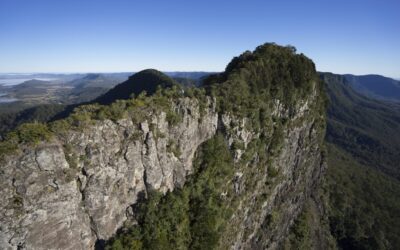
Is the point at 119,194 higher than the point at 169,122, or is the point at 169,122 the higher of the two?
the point at 169,122

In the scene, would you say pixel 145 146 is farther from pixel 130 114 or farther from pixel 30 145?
pixel 30 145

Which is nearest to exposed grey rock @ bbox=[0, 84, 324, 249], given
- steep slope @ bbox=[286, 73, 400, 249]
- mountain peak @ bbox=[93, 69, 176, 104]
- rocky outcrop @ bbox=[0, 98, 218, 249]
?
rocky outcrop @ bbox=[0, 98, 218, 249]

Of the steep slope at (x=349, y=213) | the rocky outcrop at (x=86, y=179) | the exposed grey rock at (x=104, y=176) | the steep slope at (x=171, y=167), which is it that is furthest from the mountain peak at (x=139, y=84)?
the rocky outcrop at (x=86, y=179)

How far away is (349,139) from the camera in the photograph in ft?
624

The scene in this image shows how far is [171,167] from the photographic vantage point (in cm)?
4031

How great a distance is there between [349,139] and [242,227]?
508 feet

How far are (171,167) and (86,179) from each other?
37.1 feet

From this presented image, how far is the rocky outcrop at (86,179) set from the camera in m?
26.9

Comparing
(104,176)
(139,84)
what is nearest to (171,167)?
(104,176)

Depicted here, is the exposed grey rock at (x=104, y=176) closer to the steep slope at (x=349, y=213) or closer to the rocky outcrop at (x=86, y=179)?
the rocky outcrop at (x=86, y=179)

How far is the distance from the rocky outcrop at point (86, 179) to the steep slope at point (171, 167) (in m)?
0.09

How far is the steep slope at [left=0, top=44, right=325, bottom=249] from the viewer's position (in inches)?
1105

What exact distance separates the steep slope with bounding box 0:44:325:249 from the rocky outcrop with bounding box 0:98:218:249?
0.29 feet

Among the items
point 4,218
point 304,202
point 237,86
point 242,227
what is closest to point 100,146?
point 4,218
